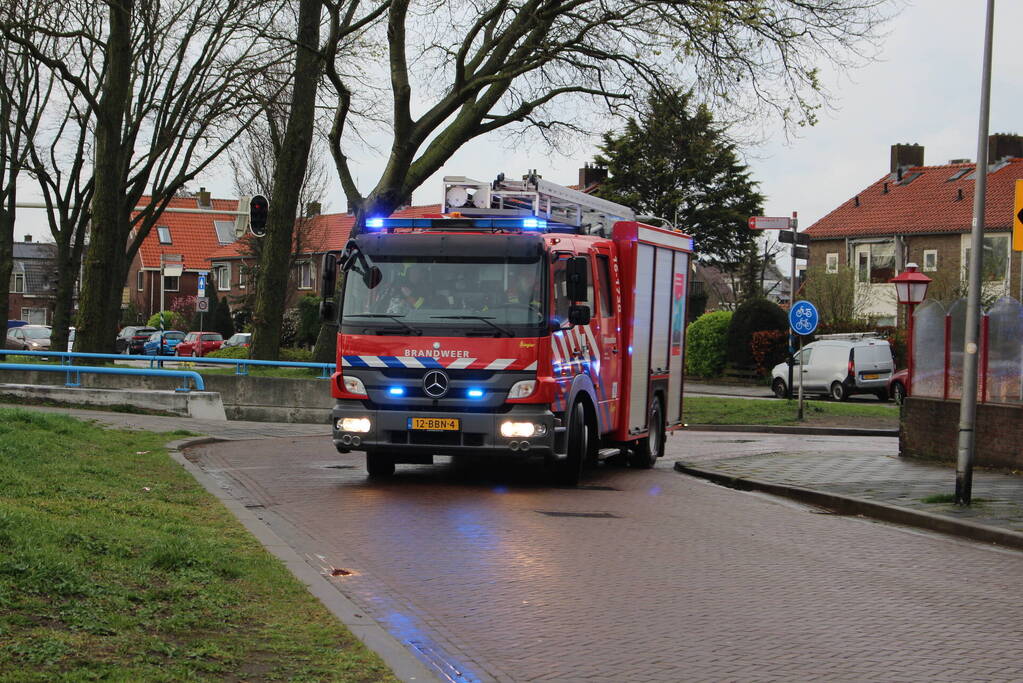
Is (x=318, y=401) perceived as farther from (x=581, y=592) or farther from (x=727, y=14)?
(x=581, y=592)

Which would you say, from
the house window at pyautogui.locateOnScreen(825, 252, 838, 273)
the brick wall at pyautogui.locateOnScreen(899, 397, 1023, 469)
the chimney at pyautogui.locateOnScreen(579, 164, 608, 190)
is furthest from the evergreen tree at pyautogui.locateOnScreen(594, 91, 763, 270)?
the brick wall at pyautogui.locateOnScreen(899, 397, 1023, 469)

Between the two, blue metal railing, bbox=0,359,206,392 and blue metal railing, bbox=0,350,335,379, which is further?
blue metal railing, bbox=0,350,335,379

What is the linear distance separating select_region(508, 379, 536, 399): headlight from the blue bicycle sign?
46.5 feet

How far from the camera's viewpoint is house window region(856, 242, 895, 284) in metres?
66.4

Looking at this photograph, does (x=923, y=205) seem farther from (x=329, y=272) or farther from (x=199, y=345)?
(x=329, y=272)

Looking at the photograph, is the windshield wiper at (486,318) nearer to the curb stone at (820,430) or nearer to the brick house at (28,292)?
the curb stone at (820,430)

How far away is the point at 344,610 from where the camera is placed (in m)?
7.10

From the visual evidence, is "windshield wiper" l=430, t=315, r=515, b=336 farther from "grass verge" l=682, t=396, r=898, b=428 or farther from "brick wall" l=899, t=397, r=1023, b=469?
"grass verge" l=682, t=396, r=898, b=428

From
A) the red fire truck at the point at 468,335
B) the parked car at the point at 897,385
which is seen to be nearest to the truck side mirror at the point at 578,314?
the red fire truck at the point at 468,335

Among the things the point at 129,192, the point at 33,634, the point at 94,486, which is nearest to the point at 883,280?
the point at 129,192

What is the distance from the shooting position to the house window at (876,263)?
6638 cm

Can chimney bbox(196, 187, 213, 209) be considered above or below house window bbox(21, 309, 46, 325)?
above

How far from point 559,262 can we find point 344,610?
22.6 feet

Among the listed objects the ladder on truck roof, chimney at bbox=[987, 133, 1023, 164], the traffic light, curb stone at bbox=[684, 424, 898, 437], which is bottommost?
curb stone at bbox=[684, 424, 898, 437]
